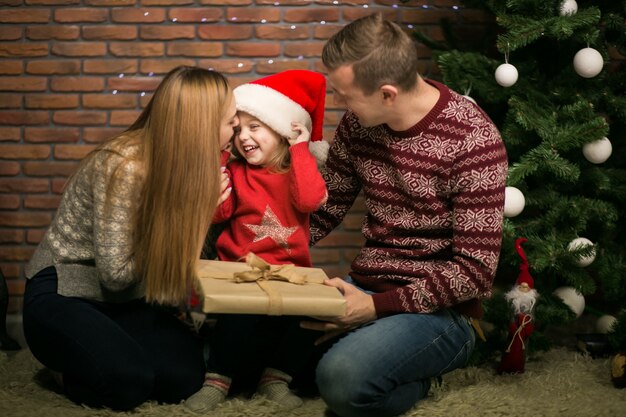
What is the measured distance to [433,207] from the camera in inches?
90.1

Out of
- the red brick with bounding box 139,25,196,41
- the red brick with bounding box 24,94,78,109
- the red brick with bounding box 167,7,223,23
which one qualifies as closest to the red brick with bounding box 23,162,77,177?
the red brick with bounding box 24,94,78,109

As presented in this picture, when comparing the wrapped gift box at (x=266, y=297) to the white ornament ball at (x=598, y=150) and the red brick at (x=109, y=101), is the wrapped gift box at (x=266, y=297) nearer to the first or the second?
the white ornament ball at (x=598, y=150)

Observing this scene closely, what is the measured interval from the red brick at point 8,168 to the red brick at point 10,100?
9.6 inches

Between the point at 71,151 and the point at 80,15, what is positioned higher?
the point at 80,15

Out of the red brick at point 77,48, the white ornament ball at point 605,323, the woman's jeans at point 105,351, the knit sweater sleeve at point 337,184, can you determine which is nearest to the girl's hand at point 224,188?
the knit sweater sleeve at point 337,184

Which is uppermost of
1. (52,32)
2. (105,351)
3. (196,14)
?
(196,14)

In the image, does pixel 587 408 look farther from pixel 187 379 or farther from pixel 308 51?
pixel 308 51

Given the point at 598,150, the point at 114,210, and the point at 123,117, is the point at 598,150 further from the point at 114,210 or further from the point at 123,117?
the point at 123,117

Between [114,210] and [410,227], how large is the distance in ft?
2.88

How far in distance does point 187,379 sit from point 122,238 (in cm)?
49

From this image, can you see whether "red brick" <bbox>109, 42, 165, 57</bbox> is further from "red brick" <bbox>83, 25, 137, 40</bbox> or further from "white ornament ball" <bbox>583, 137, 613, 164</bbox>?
"white ornament ball" <bbox>583, 137, 613, 164</bbox>

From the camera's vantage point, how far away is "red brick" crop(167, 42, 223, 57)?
3324 millimetres

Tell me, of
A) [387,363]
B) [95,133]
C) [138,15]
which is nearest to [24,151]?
[95,133]

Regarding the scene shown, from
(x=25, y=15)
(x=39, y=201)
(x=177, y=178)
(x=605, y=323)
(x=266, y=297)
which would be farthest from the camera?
(x=39, y=201)
